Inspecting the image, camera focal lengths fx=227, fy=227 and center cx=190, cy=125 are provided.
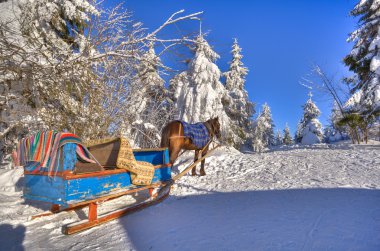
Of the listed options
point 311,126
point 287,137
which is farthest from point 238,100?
point 287,137

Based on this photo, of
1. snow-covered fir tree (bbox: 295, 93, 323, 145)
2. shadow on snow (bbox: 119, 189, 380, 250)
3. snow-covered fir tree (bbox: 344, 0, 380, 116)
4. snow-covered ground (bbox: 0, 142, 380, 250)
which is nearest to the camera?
shadow on snow (bbox: 119, 189, 380, 250)

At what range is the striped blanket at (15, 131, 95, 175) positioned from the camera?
3.35 metres

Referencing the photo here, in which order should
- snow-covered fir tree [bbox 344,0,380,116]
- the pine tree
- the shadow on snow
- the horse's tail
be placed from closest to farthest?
the shadow on snow, the horse's tail, snow-covered fir tree [bbox 344,0,380,116], the pine tree

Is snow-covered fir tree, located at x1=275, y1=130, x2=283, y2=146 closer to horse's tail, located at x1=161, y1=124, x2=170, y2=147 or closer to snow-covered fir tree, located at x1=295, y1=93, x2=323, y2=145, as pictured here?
snow-covered fir tree, located at x1=295, y1=93, x2=323, y2=145

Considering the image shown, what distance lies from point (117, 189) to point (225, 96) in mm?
15676

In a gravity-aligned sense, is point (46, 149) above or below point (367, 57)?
below

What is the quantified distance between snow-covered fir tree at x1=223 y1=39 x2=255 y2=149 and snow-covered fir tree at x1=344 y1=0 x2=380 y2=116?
909 centimetres

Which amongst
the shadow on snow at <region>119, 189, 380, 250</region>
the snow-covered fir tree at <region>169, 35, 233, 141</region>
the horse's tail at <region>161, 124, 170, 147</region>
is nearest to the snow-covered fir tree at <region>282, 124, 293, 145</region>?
the snow-covered fir tree at <region>169, 35, 233, 141</region>

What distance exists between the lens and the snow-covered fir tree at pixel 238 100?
20500 mm

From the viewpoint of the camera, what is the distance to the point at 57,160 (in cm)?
337

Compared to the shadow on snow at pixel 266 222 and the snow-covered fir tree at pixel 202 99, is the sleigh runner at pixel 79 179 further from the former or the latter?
the snow-covered fir tree at pixel 202 99

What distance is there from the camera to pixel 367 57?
11.4 metres

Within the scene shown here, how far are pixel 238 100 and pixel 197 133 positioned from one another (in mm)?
15638

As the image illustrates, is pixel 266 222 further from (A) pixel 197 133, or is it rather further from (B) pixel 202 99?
(B) pixel 202 99
